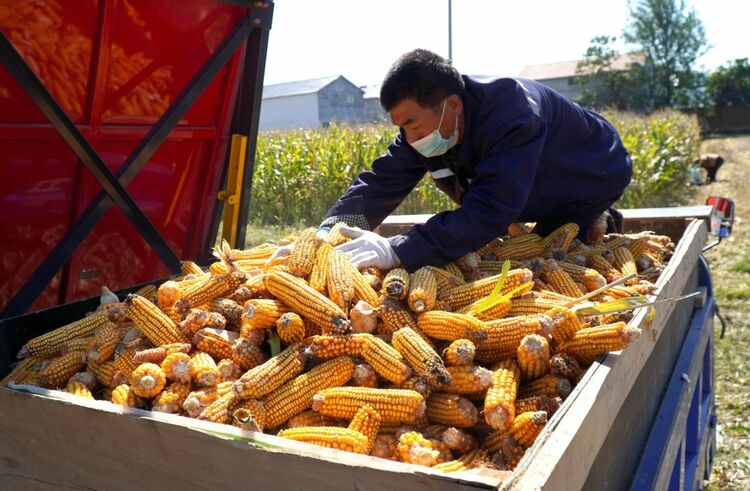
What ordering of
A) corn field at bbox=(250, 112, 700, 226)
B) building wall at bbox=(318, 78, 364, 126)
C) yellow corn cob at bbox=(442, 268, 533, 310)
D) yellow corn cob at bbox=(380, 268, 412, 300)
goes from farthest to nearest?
building wall at bbox=(318, 78, 364, 126)
corn field at bbox=(250, 112, 700, 226)
yellow corn cob at bbox=(442, 268, 533, 310)
yellow corn cob at bbox=(380, 268, 412, 300)

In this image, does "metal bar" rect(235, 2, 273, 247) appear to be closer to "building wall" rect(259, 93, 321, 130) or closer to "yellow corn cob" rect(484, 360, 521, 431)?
"yellow corn cob" rect(484, 360, 521, 431)

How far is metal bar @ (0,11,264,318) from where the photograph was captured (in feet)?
10.4

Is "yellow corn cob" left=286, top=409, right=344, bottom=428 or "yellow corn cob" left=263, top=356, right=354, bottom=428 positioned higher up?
"yellow corn cob" left=263, top=356, right=354, bottom=428

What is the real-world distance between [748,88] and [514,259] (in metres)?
68.0

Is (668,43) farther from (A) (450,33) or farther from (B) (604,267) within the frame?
(B) (604,267)

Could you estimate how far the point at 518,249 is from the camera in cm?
331

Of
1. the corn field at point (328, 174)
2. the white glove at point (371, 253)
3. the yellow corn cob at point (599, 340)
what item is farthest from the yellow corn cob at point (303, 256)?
the corn field at point (328, 174)

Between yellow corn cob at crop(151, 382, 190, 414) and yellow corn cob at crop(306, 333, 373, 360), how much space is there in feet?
1.44

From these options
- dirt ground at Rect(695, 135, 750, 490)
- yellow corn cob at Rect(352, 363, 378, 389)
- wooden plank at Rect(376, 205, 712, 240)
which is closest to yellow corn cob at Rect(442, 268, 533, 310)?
yellow corn cob at Rect(352, 363, 378, 389)

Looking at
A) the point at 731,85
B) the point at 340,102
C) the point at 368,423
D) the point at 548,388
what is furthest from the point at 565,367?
the point at 731,85

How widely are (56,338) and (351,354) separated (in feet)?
4.41

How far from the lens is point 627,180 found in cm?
402

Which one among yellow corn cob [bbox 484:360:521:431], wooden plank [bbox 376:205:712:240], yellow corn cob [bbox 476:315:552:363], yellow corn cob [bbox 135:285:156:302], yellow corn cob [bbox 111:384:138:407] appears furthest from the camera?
wooden plank [bbox 376:205:712:240]

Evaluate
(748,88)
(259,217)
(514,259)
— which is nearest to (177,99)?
(514,259)
